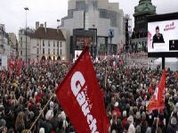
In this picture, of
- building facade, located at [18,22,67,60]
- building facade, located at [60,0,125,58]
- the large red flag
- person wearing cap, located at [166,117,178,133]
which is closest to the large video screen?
person wearing cap, located at [166,117,178,133]

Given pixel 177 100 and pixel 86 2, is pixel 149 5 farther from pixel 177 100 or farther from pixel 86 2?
Answer: pixel 177 100

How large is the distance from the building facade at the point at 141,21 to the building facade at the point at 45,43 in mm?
23856

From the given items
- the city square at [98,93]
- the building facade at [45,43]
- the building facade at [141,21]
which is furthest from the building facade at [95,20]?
the city square at [98,93]

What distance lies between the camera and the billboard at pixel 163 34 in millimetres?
30109

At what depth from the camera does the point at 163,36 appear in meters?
30.6

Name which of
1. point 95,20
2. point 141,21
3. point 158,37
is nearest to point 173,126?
point 158,37

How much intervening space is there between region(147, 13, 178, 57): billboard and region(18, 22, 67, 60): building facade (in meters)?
94.5

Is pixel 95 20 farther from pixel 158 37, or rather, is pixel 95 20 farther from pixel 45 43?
pixel 158 37

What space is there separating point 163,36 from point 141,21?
81864 mm

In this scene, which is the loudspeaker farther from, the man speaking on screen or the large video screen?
the man speaking on screen

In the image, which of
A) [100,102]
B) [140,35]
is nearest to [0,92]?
[100,102]

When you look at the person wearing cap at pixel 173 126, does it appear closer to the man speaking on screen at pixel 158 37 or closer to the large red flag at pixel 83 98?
A: the large red flag at pixel 83 98

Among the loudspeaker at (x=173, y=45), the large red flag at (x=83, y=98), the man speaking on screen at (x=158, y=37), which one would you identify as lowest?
the large red flag at (x=83, y=98)

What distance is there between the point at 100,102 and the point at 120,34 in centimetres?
13168
